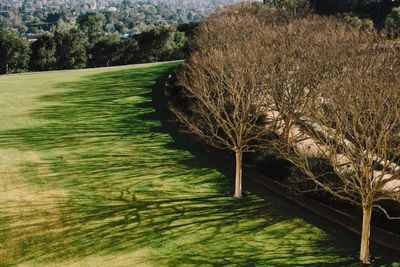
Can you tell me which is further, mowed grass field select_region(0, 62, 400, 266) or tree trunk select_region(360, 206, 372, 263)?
mowed grass field select_region(0, 62, 400, 266)

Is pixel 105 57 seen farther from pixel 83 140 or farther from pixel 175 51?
pixel 83 140

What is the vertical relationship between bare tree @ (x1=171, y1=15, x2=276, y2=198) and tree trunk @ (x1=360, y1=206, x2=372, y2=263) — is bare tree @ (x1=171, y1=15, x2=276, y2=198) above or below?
above

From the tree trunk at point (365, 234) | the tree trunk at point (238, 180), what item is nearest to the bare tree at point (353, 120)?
the tree trunk at point (365, 234)

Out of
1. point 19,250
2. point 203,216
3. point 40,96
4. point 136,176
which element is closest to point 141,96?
point 40,96

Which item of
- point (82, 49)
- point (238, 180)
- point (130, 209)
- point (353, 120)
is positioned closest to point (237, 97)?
point (238, 180)

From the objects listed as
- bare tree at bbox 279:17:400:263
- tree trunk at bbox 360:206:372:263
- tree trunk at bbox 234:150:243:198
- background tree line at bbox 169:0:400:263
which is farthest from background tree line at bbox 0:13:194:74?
tree trunk at bbox 360:206:372:263

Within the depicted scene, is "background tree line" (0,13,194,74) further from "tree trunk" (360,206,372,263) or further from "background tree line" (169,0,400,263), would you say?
"tree trunk" (360,206,372,263)

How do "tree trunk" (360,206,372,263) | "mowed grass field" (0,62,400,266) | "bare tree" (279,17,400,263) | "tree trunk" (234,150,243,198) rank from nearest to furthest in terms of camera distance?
"bare tree" (279,17,400,263)
"tree trunk" (360,206,372,263)
"mowed grass field" (0,62,400,266)
"tree trunk" (234,150,243,198)

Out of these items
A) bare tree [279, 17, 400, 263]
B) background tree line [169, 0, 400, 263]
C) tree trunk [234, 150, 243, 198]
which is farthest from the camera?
tree trunk [234, 150, 243, 198]
